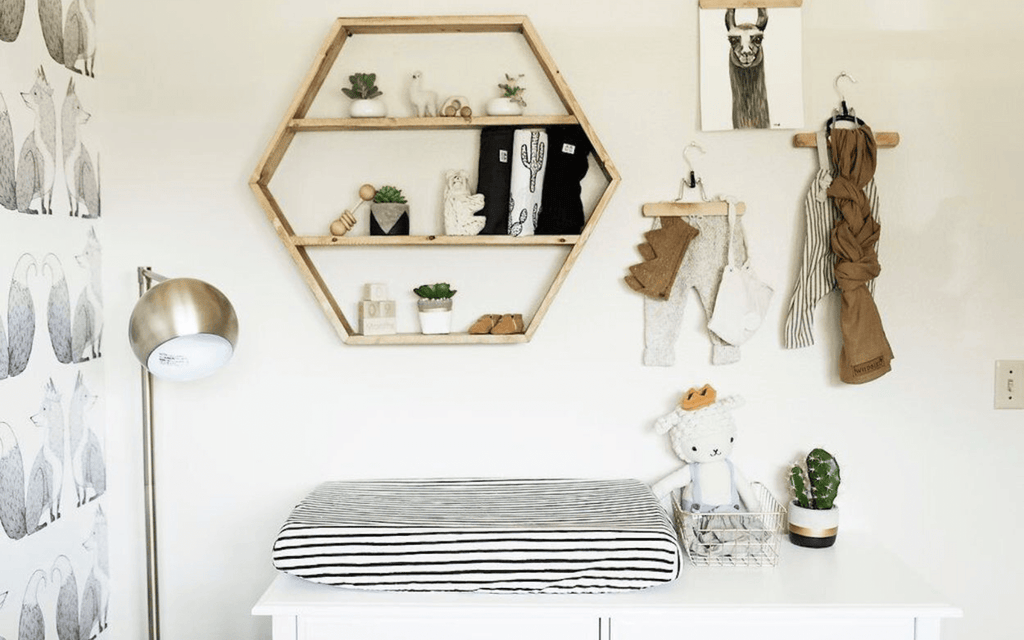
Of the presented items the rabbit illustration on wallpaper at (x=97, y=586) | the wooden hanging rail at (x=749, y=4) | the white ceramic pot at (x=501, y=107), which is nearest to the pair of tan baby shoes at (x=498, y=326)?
the white ceramic pot at (x=501, y=107)

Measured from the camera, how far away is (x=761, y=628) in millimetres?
1781

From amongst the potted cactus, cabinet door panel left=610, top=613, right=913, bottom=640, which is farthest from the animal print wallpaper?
the potted cactus

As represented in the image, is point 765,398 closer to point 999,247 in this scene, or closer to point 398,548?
point 999,247

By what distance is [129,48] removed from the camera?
2.26 m

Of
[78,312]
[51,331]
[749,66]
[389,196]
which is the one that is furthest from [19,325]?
[749,66]

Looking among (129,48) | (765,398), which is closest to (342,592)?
(765,398)

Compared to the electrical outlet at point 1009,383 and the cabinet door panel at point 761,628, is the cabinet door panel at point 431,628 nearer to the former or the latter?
the cabinet door panel at point 761,628

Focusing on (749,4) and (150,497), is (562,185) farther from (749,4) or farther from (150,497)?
(150,497)

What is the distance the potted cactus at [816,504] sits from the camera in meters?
2.12

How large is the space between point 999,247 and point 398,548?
163 cm

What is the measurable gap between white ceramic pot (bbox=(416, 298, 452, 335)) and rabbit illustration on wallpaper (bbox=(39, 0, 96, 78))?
98 cm

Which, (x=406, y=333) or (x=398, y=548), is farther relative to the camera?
(x=406, y=333)

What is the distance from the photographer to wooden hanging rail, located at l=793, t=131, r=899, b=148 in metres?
2.20

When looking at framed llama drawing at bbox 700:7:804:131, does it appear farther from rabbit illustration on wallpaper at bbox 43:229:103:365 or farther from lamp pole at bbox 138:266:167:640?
rabbit illustration on wallpaper at bbox 43:229:103:365
